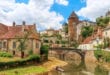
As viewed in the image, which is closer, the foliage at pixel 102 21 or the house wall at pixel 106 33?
the house wall at pixel 106 33

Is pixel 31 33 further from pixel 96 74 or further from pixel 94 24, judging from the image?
pixel 94 24

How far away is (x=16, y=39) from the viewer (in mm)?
72688

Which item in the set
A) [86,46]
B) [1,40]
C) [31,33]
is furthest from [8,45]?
[86,46]

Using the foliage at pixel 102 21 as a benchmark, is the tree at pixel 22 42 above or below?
below

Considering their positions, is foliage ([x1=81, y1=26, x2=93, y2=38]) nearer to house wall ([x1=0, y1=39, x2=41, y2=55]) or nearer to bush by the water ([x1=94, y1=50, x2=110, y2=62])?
bush by the water ([x1=94, y1=50, x2=110, y2=62])

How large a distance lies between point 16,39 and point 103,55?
29.3 meters

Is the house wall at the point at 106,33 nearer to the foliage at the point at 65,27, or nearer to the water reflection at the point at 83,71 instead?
the water reflection at the point at 83,71

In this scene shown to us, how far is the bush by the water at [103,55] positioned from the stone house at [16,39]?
2132 cm

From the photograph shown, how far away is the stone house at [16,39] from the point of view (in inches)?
2852

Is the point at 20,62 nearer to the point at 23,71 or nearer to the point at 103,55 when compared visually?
the point at 23,71

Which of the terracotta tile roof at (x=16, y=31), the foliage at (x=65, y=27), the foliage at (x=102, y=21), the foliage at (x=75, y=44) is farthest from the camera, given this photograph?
the foliage at (x=65, y=27)

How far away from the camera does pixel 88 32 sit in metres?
144

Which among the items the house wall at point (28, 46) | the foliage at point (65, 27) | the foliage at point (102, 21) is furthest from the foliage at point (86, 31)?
the house wall at point (28, 46)

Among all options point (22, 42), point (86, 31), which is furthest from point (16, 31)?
point (86, 31)
